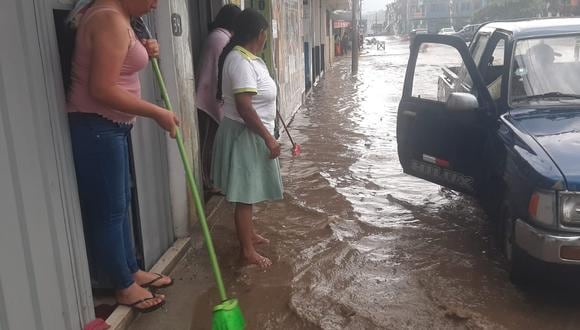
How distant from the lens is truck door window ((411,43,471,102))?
17.8 feet

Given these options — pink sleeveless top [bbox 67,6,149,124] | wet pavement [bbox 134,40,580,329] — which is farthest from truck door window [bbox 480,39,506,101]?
pink sleeveless top [bbox 67,6,149,124]

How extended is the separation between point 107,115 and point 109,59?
0.33m

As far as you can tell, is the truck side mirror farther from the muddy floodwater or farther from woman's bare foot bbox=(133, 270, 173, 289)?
woman's bare foot bbox=(133, 270, 173, 289)

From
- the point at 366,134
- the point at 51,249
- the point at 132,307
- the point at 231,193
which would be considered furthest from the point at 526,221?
the point at 366,134

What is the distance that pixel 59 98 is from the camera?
2582 millimetres

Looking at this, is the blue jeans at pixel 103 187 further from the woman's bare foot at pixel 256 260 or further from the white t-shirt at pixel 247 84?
the woman's bare foot at pixel 256 260

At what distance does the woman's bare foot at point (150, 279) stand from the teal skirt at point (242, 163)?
69 cm

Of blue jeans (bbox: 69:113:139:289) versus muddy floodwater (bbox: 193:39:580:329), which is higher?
blue jeans (bbox: 69:113:139:289)

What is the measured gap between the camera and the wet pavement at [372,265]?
328 cm

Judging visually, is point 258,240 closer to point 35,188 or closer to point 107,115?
point 107,115

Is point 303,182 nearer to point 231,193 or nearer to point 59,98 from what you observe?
point 231,193

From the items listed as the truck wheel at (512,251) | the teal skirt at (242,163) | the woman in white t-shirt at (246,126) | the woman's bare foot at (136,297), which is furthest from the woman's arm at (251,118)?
the truck wheel at (512,251)

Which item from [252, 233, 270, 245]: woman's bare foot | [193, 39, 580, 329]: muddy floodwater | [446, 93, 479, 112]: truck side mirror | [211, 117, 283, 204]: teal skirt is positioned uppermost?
[446, 93, 479, 112]: truck side mirror

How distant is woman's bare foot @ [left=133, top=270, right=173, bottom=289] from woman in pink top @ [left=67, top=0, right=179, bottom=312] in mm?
246
